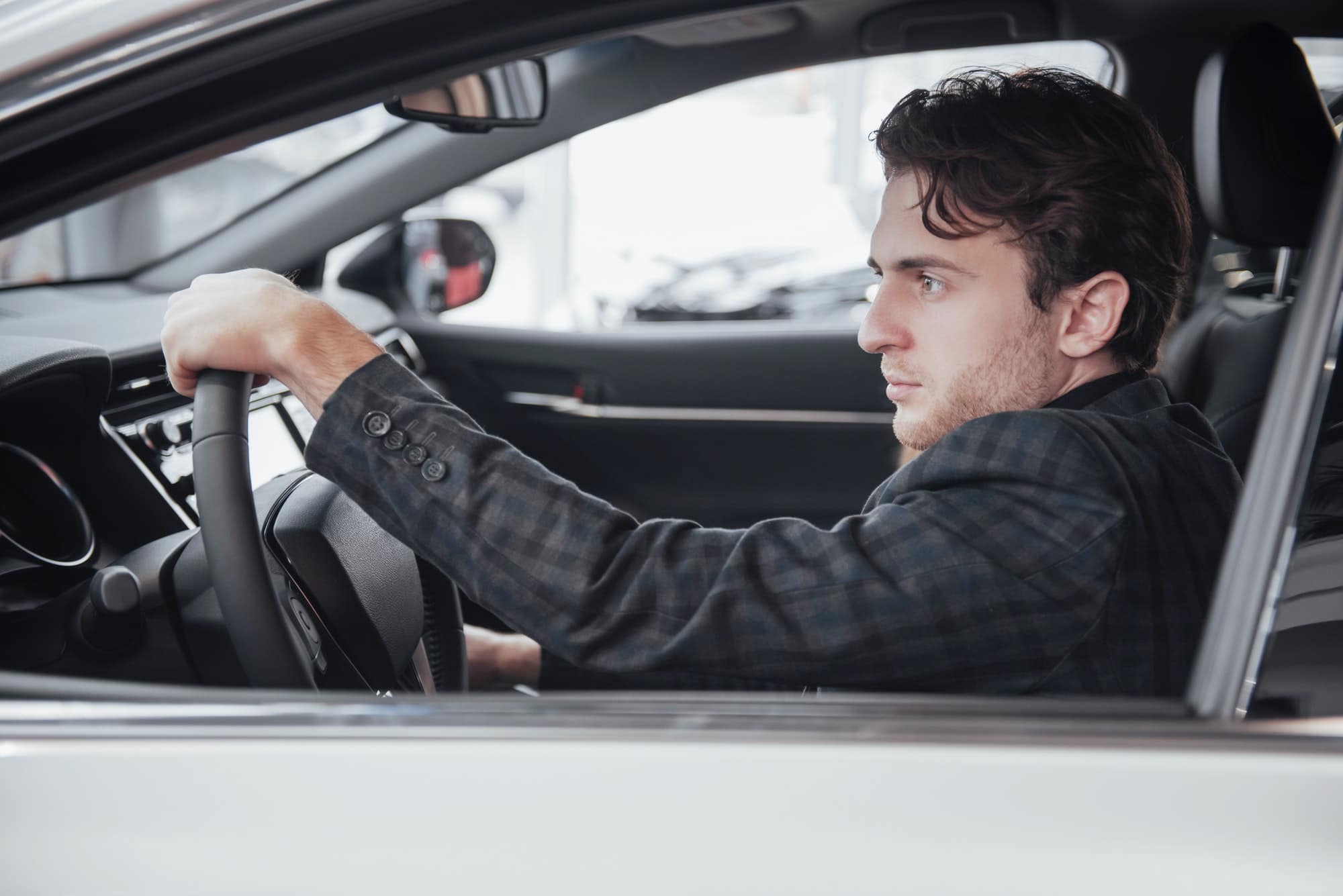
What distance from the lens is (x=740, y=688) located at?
A: 4.60ft

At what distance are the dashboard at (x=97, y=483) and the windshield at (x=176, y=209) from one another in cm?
10

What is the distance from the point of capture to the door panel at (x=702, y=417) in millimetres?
2842

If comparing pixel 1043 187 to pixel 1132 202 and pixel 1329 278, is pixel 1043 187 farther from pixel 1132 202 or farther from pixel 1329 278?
pixel 1329 278

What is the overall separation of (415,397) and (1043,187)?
25.2 inches

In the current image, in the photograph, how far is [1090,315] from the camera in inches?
48.0

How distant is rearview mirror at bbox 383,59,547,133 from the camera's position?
128 centimetres

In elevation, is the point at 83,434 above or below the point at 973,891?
above

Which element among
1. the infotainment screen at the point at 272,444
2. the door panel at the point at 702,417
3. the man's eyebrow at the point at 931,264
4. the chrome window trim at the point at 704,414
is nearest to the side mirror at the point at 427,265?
the door panel at the point at 702,417

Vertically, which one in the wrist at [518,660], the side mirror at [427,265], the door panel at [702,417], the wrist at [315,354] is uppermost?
the side mirror at [427,265]

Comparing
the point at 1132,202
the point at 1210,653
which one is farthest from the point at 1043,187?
the point at 1210,653

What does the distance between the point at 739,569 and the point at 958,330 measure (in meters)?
0.38

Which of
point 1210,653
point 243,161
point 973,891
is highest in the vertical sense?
point 243,161

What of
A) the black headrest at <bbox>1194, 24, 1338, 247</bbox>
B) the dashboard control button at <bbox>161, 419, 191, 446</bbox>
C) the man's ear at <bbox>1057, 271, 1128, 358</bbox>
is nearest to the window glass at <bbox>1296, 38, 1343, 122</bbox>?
the black headrest at <bbox>1194, 24, 1338, 247</bbox>

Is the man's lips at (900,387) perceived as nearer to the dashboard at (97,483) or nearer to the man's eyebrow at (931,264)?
the man's eyebrow at (931,264)
